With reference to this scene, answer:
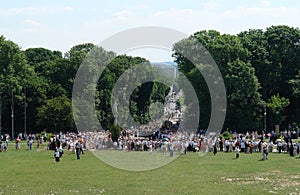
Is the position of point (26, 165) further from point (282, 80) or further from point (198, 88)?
point (282, 80)

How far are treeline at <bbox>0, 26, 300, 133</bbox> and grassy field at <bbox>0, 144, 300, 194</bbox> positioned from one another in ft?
98.2

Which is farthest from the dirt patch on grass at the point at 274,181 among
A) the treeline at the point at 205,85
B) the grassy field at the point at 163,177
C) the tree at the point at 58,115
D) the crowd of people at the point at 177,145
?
the tree at the point at 58,115

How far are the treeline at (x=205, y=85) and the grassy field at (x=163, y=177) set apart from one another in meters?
29.9

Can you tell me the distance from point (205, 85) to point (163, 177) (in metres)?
42.4

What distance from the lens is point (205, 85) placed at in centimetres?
7094

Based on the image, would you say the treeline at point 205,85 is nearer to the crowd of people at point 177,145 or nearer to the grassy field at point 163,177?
the crowd of people at point 177,145

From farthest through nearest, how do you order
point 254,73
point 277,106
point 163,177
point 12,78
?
point 12,78, point 254,73, point 277,106, point 163,177

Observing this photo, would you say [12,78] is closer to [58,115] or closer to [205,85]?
[58,115]

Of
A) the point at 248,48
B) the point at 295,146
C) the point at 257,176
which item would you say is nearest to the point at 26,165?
the point at 257,176

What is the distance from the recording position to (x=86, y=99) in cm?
7362

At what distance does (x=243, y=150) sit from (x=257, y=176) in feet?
54.6

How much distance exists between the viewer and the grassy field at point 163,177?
24.8 meters

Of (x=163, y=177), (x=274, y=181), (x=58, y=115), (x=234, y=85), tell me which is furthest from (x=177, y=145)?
(x=58, y=115)

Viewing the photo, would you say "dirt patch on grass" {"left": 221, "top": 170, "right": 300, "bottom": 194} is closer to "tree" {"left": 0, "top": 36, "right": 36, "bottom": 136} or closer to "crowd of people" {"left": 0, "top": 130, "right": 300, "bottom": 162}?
"crowd of people" {"left": 0, "top": 130, "right": 300, "bottom": 162}
